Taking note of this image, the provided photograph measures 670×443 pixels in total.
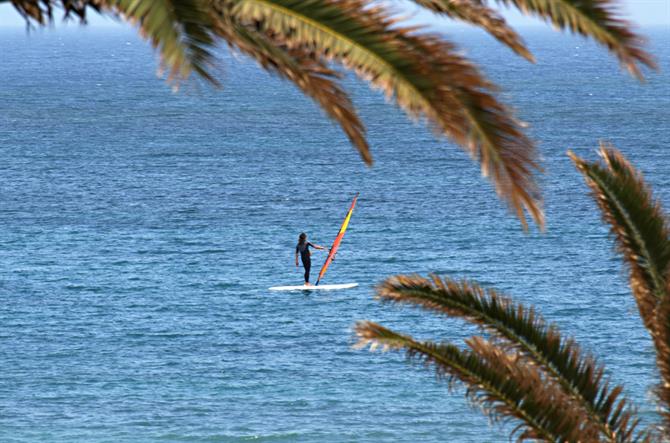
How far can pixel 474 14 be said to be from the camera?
8.22 metres

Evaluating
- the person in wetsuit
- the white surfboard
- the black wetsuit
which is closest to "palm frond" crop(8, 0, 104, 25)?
the person in wetsuit

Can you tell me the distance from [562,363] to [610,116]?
16375cm

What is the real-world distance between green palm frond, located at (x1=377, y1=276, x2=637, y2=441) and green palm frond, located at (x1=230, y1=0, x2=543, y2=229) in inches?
221

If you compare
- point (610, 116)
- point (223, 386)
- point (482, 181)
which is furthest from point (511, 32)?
point (610, 116)

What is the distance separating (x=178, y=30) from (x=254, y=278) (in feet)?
265

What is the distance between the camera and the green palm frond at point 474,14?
7.98 metres

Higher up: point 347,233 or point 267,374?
point 267,374

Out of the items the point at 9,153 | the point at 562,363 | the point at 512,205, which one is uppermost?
the point at 512,205

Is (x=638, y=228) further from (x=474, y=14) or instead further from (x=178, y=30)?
(x=178, y=30)

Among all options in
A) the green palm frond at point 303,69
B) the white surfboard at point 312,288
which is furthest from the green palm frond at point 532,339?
the white surfboard at point 312,288

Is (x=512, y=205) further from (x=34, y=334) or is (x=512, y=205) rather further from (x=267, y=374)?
(x=34, y=334)

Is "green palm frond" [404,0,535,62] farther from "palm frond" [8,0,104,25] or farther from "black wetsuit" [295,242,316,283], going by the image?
"black wetsuit" [295,242,316,283]

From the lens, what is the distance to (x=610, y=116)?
172875mm

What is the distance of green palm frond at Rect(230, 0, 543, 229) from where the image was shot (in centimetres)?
745
